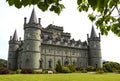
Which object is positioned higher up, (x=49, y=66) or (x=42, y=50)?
(x=42, y=50)

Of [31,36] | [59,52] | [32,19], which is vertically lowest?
[59,52]

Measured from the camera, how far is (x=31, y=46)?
49938 mm

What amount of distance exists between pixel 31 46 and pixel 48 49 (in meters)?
7.23

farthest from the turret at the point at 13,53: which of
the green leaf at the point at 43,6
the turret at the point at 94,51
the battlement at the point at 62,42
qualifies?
the green leaf at the point at 43,6

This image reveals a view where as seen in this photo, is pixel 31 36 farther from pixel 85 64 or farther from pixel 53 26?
pixel 85 64

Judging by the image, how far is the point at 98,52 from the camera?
6378cm

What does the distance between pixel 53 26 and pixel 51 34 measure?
11.4 feet

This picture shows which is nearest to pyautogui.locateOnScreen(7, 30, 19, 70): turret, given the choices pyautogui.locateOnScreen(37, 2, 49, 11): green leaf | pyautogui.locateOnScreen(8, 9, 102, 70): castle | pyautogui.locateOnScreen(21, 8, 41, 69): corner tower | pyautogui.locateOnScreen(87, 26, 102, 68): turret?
pyautogui.locateOnScreen(8, 9, 102, 70): castle

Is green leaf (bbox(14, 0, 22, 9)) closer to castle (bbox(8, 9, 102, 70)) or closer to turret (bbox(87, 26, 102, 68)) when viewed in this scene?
castle (bbox(8, 9, 102, 70))

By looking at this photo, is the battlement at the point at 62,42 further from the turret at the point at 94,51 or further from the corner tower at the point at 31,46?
the corner tower at the point at 31,46

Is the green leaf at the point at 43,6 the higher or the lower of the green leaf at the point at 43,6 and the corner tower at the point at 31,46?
the lower

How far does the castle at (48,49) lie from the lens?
50.3 meters

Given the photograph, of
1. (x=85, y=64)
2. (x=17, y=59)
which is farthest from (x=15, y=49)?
(x=85, y=64)

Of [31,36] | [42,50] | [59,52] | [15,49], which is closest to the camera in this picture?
[31,36]
